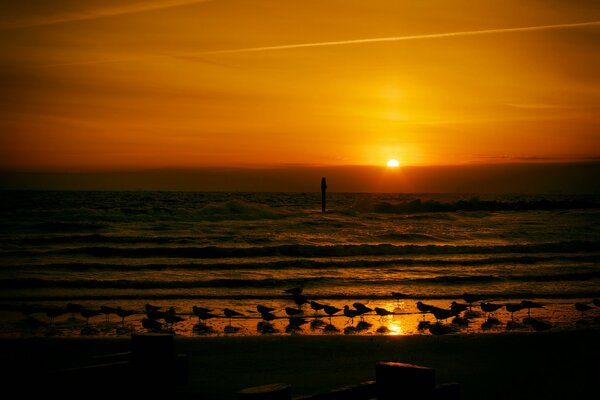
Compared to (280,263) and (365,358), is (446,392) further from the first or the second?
(280,263)

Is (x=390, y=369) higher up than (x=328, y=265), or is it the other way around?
(x=390, y=369)

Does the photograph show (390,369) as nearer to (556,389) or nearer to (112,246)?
(556,389)

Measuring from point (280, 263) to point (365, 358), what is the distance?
13582mm

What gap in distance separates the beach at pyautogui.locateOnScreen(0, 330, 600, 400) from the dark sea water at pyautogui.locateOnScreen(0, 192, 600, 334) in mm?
1368

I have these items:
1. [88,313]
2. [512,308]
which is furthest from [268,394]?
[512,308]

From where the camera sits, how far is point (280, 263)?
21828mm

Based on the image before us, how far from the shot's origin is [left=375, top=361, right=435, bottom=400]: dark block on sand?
10.4 feet

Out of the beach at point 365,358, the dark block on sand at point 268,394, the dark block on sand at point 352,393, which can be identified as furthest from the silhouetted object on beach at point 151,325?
the dark block on sand at point 268,394

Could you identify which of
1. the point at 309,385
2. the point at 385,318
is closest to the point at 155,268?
the point at 385,318

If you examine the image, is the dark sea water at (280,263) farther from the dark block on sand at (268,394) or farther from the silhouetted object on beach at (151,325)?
the dark block on sand at (268,394)

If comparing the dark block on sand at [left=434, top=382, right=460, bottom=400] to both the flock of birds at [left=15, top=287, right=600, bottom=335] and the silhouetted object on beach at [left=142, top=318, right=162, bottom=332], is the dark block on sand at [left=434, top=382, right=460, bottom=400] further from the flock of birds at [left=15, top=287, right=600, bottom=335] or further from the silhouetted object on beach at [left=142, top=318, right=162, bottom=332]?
the silhouetted object on beach at [left=142, top=318, right=162, bottom=332]

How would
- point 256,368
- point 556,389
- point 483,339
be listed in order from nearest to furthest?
1. point 556,389
2. point 256,368
3. point 483,339

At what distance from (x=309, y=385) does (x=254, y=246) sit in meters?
19.5

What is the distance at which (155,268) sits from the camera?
67.1 feet
